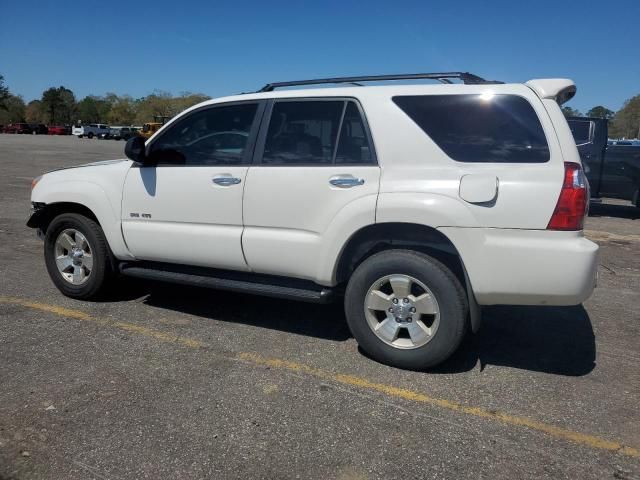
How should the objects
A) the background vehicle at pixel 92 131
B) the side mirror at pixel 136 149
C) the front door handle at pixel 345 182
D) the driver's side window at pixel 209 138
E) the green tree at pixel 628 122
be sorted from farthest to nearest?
the green tree at pixel 628 122 → the background vehicle at pixel 92 131 → the side mirror at pixel 136 149 → the driver's side window at pixel 209 138 → the front door handle at pixel 345 182

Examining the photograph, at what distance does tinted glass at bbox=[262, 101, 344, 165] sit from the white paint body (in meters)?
0.11

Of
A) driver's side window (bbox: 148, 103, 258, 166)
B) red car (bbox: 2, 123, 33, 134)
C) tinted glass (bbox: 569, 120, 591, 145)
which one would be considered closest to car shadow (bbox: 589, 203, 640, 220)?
tinted glass (bbox: 569, 120, 591, 145)

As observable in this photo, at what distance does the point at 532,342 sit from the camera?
13.9 ft

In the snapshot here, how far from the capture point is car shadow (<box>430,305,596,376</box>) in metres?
3.81

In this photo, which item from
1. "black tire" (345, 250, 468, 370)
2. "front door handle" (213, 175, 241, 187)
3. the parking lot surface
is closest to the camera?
the parking lot surface

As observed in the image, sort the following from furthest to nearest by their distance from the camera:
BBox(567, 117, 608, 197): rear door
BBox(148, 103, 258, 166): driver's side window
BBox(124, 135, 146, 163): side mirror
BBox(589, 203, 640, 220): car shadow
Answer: BBox(589, 203, 640, 220): car shadow, BBox(567, 117, 608, 197): rear door, BBox(124, 135, 146, 163): side mirror, BBox(148, 103, 258, 166): driver's side window

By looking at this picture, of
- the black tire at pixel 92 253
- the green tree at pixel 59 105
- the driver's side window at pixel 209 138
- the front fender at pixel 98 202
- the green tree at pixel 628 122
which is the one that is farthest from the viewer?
the green tree at pixel 59 105

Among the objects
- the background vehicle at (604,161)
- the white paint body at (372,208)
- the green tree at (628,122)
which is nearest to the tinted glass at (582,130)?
the background vehicle at (604,161)

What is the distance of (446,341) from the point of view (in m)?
3.51

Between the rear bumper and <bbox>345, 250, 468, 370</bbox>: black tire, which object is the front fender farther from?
the rear bumper

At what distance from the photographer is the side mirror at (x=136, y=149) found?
4.40 metres

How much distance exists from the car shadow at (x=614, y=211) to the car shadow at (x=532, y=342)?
26.4 ft

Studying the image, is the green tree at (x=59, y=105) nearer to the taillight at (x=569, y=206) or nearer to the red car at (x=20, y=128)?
the red car at (x=20, y=128)

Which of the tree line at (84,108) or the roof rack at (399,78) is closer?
the roof rack at (399,78)
